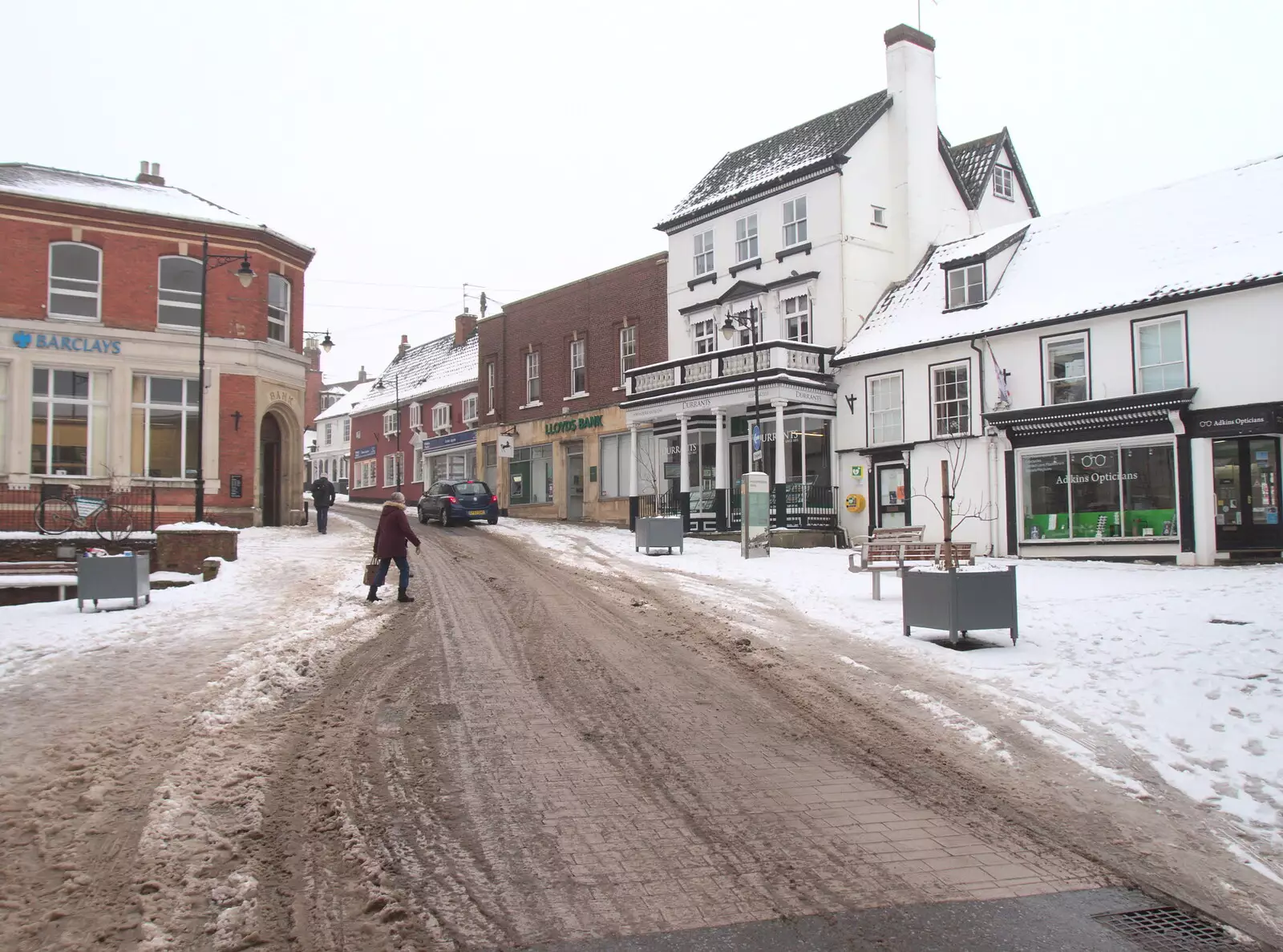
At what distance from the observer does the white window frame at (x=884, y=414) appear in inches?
980

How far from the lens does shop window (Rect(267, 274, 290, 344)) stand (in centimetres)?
2744

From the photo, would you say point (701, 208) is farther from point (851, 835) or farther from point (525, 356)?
point (851, 835)

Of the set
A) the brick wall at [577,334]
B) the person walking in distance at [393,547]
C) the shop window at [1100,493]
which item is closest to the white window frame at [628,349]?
the brick wall at [577,334]

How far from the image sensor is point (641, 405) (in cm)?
2981

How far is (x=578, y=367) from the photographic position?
3616 cm

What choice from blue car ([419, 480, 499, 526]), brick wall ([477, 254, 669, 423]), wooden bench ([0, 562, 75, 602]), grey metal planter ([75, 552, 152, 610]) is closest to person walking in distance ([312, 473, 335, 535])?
blue car ([419, 480, 499, 526])

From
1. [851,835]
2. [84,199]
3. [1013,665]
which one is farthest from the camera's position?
[84,199]

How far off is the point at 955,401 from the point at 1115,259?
188 inches

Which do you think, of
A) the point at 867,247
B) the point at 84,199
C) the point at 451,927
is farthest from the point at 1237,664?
the point at 84,199

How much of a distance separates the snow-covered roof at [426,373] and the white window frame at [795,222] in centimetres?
1955

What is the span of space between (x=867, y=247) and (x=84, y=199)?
70.5 feet

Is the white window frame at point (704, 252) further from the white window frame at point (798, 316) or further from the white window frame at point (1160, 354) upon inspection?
the white window frame at point (1160, 354)

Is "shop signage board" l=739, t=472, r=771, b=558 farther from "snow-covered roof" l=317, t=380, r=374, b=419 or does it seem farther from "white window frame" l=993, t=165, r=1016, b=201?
"snow-covered roof" l=317, t=380, r=374, b=419

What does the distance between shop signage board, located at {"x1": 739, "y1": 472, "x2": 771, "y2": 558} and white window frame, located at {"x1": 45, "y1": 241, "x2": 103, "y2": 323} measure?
17.9 meters
